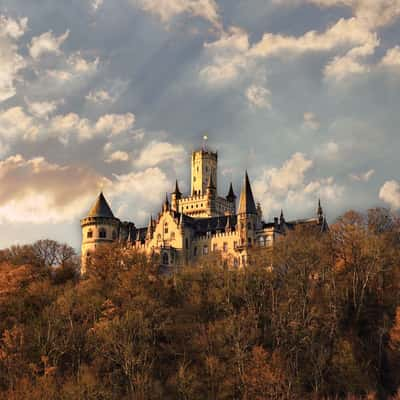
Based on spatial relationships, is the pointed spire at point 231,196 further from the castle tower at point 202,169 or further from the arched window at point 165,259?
the arched window at point 165,259

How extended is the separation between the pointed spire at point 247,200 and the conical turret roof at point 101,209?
29711 mm

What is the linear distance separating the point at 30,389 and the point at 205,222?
7728 centimetres

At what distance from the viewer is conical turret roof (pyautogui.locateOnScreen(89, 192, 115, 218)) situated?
13862 centimetres

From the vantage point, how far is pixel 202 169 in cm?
17188

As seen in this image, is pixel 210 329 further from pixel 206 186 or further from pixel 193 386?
pixel 206 186

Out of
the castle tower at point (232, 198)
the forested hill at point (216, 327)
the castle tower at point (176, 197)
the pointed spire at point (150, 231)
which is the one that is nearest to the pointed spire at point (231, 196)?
the castle tower at point (232, 198)

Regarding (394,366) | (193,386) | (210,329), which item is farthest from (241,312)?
(394,366)

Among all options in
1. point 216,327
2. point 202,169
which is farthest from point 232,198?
point 216,327

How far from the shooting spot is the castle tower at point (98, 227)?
136125 mm

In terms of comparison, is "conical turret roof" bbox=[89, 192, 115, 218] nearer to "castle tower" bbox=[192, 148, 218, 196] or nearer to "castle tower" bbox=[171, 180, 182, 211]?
"castle tower" bbox=[171, 180, 182, 211]

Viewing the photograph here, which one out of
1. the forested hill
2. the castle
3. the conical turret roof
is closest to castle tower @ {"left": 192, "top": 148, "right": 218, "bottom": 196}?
the castle

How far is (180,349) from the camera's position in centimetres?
6888

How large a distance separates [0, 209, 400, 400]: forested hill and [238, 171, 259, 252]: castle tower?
35335mm

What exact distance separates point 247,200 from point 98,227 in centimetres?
3158
